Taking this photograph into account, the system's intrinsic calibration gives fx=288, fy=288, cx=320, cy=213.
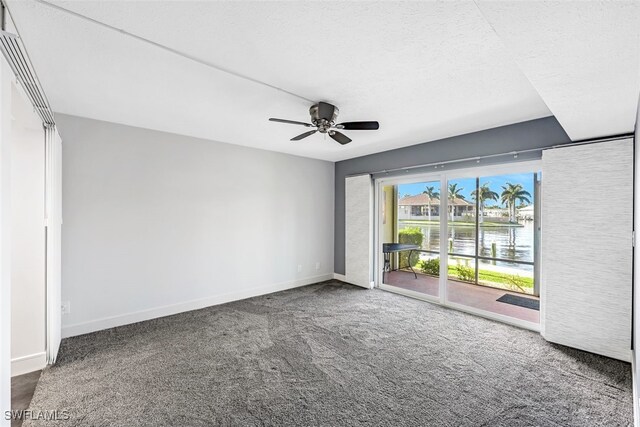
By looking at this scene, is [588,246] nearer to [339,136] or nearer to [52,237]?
[339,136]

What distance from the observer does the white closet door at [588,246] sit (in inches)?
107

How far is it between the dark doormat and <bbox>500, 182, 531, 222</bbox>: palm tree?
104 centimetres

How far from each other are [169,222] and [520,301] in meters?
4.84

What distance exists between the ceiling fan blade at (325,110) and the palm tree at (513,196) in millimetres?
2635

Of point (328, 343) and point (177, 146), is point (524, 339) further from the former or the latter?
point (177, 146)

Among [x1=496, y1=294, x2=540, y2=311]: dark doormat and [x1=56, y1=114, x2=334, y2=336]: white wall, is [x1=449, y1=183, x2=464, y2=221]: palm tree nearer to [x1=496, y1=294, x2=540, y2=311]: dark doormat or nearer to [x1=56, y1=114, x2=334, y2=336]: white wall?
[x1=496, y1=294, x2=540, y2=311]: dark doormat

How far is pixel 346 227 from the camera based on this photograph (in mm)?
5707

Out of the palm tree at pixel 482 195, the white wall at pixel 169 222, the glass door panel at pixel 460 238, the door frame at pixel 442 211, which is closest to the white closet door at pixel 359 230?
the door frame at pixel 442 211

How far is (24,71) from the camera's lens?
174 cm

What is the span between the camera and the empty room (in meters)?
1.70

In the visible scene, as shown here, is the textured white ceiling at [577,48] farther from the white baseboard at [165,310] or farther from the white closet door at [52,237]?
the white baseboard at [165,310]

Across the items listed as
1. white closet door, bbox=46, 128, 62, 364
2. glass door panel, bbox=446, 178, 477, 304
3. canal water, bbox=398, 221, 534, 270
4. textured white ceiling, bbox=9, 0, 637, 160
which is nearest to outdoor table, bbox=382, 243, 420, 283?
canal water, bbox=398, 221, 534, 270

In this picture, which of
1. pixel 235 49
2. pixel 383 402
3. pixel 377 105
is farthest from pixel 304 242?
pixel 235 49

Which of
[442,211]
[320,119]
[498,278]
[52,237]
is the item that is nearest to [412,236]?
[442,211]
